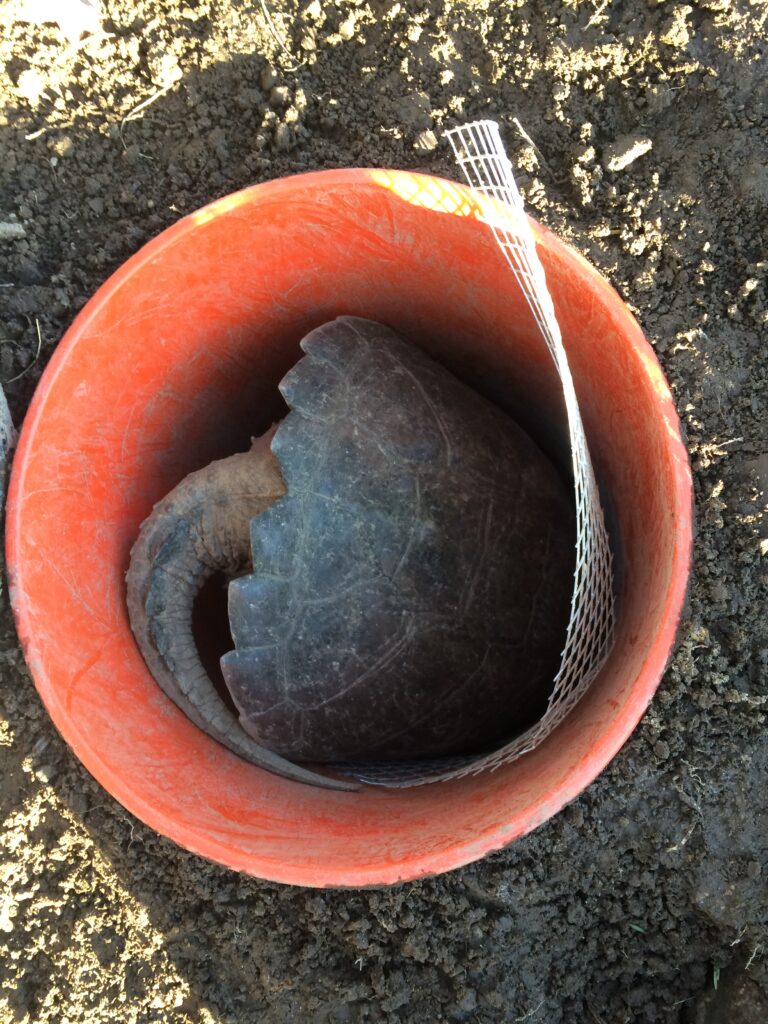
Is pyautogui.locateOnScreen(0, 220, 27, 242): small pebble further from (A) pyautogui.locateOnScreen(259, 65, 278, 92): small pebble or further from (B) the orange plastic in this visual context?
(A) pyautogui.locateOnScreen(259, 65, 278, 92): small pebble

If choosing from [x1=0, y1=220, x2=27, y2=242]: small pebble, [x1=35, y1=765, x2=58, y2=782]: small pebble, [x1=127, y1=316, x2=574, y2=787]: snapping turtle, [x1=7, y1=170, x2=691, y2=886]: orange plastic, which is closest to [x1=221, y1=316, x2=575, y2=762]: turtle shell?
[x1=127, y1=316, x2=574, y2=787]: snapping turtle

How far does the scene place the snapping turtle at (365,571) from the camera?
1.83 meters

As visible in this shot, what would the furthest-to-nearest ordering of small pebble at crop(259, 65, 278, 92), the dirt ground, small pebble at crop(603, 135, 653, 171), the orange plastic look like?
small pebble at crop(259, 65, 278, 92)
small pebble at crop(603, 135, 653, 171)
the dirt ground
the orange plastic

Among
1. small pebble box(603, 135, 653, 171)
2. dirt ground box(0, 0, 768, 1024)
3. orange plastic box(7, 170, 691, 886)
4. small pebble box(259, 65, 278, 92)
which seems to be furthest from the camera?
small pebble box(259, 65, 278, 92)

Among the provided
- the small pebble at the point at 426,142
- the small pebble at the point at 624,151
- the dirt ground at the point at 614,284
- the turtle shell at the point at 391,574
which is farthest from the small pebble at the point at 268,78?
the small pebble at the point at 624,151

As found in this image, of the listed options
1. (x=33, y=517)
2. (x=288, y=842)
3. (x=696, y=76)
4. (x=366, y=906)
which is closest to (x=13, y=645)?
(x=33, y=517)

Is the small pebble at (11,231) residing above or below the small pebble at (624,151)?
above

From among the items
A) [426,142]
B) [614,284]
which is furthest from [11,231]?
[614,284]

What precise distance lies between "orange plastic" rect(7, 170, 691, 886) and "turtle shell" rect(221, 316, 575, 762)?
16 cm

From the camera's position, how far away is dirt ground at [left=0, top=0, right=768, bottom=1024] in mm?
1771

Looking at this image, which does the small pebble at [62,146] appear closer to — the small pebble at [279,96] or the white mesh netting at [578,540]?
the small pebble at [279,96]

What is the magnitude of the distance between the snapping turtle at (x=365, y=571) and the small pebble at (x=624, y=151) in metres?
0.62

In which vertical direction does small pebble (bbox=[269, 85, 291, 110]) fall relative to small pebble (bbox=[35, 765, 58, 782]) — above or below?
above

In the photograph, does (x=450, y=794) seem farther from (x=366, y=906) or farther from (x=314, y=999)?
(x=314, y=999)
